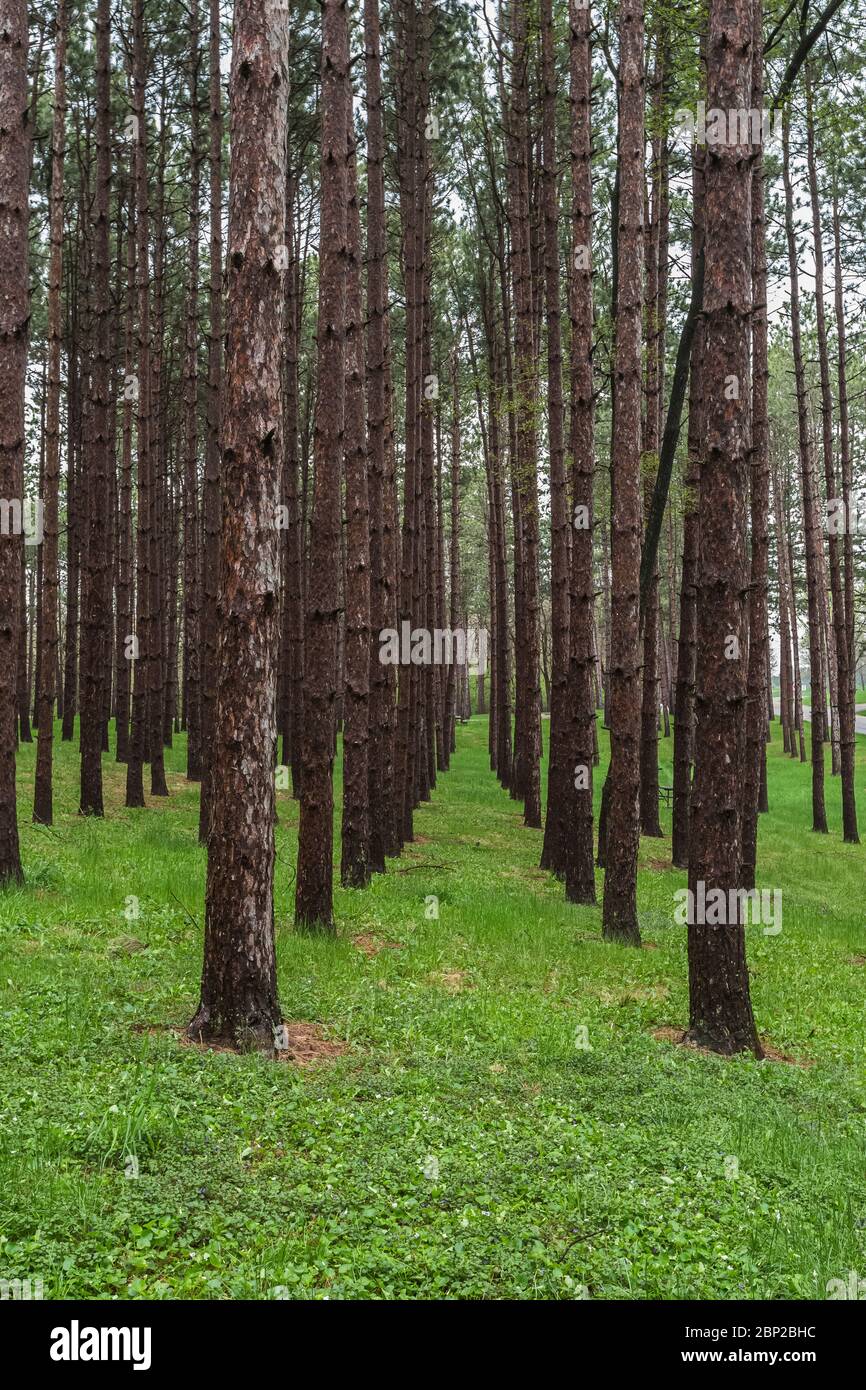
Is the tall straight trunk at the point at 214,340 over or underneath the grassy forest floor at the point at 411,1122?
over

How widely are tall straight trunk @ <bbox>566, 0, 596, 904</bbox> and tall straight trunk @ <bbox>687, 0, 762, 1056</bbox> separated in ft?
13.8

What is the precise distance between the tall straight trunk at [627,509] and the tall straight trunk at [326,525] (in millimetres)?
3049

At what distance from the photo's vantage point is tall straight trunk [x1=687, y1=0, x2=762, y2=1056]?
22.3 feet

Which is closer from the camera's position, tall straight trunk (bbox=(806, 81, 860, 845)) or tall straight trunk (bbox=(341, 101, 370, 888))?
tall straight trunk (bbox=(341, 101, 370, 888))

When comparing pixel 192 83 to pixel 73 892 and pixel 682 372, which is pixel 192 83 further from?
pixel 73 892

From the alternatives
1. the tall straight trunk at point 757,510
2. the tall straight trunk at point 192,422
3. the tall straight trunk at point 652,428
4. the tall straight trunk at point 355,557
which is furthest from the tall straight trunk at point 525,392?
the tall straight trunk at point 192,422

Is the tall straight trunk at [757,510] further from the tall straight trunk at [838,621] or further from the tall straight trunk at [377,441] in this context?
the tall straight trunk at [838,621]

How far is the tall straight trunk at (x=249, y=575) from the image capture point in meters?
5.65

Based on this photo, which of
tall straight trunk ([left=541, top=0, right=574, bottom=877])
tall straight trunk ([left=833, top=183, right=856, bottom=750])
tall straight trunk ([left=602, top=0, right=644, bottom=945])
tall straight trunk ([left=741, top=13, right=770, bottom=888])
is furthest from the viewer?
tall straight trunk ([left=833, top=183, right=856, bottom=750])

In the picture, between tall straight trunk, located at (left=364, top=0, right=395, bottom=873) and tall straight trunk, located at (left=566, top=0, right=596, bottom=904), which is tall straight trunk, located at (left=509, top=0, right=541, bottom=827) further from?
tall straight trunk, located at (left=566, top=0, right=596, bottom=904)

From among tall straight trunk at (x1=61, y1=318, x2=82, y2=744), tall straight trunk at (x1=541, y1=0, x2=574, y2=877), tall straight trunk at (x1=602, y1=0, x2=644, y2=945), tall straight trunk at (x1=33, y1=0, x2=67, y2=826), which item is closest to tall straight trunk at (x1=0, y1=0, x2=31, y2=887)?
tall straight trunk at (x1=33, y1=0, x2=67, y2=826)

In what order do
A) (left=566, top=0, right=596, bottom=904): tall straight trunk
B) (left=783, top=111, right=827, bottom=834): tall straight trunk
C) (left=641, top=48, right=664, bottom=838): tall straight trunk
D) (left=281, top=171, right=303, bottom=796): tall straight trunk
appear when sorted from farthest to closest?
(left=783, top=111, right=827, bottom=834): tall straight trunk, (left=281, top=171, right=303, bottom=796): tall straight trunk, (left=641, top=48, right=664, bottom=838): tall straight trunk, (left=566, top=0, right=596, bottom=904): tall straight trunk

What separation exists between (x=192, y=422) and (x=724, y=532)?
1463cm

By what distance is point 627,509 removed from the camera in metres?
10.2
